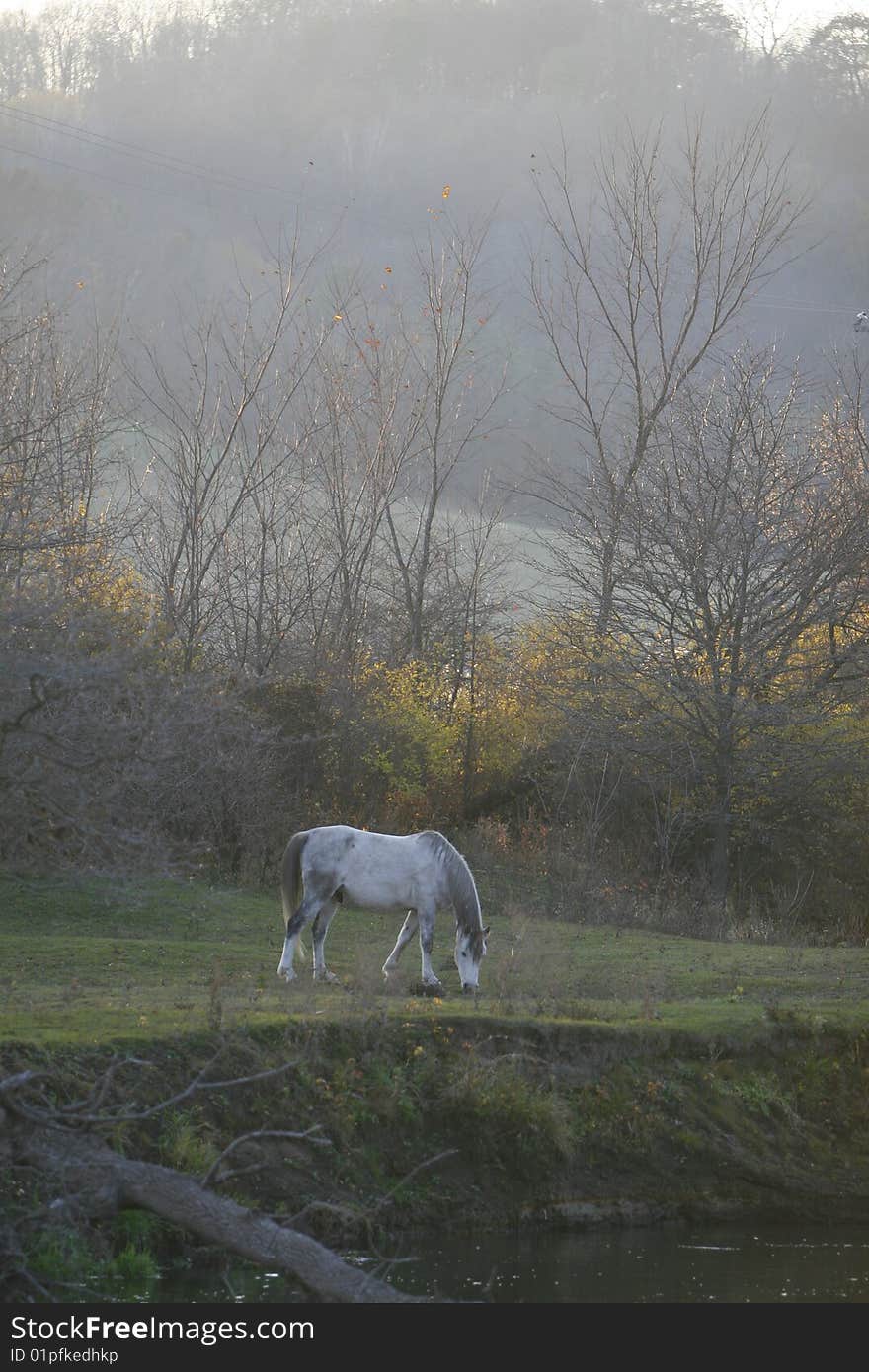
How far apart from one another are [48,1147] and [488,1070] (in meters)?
4.57

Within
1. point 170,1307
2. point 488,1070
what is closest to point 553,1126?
point 488,1070

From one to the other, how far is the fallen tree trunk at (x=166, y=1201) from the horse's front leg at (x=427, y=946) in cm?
629

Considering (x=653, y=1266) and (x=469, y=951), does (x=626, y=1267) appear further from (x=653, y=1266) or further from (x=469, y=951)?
(x=469, y=951)

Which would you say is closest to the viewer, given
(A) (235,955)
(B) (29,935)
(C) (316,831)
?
(C) (316,831)

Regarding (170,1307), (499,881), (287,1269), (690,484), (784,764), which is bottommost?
(170,1307)

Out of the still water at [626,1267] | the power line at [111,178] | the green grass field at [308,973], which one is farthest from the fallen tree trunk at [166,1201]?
the power line at [111,178]

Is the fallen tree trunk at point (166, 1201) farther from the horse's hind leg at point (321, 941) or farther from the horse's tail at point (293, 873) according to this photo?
the horse's tail at point (293, 873)

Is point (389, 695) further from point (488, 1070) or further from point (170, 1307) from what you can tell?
point (170, 1307)

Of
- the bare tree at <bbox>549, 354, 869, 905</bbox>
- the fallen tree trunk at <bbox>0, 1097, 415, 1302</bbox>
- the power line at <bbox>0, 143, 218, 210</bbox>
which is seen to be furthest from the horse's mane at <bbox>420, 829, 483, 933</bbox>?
the power line at <bbox>0, 143, 218, 210</bbox>

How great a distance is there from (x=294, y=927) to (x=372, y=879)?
1.05 metres

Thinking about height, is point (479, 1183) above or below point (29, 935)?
below

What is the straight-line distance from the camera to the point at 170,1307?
9.94 meters

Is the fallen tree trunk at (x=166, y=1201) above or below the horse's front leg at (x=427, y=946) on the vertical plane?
below

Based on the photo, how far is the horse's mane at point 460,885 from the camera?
16609 millimetres
